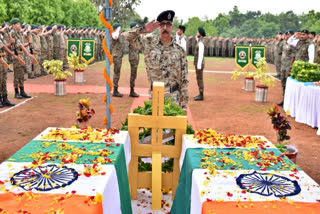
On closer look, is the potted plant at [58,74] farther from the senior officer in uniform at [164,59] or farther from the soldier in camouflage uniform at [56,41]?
the soldier in camouflage uniform at [56,41]

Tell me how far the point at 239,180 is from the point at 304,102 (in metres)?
6.16

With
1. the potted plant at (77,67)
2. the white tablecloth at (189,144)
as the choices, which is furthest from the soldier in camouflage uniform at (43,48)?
the white tablecloth at (189,144)

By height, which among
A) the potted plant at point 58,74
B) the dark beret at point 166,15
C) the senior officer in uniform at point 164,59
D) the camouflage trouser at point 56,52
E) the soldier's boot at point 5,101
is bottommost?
the soldier's boot at point 5,101

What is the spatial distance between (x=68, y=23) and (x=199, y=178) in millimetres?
32767

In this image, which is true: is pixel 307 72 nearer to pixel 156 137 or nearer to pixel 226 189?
pixel 156 137

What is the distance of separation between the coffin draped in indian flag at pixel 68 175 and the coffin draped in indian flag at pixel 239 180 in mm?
559

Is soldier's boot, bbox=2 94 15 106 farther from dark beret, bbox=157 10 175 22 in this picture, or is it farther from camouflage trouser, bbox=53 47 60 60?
camouflage trouser, bbox=53 47 60 60

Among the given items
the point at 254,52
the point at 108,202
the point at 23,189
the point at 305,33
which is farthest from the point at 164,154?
the point at 254,52

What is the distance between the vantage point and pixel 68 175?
2389mm

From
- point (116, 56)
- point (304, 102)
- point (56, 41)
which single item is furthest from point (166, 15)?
point (56, 41)

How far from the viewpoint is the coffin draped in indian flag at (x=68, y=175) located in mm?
2049

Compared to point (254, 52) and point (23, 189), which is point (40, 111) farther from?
point (254, 52)

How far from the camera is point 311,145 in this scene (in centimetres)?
648

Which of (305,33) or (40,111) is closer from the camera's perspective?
(40,111)
